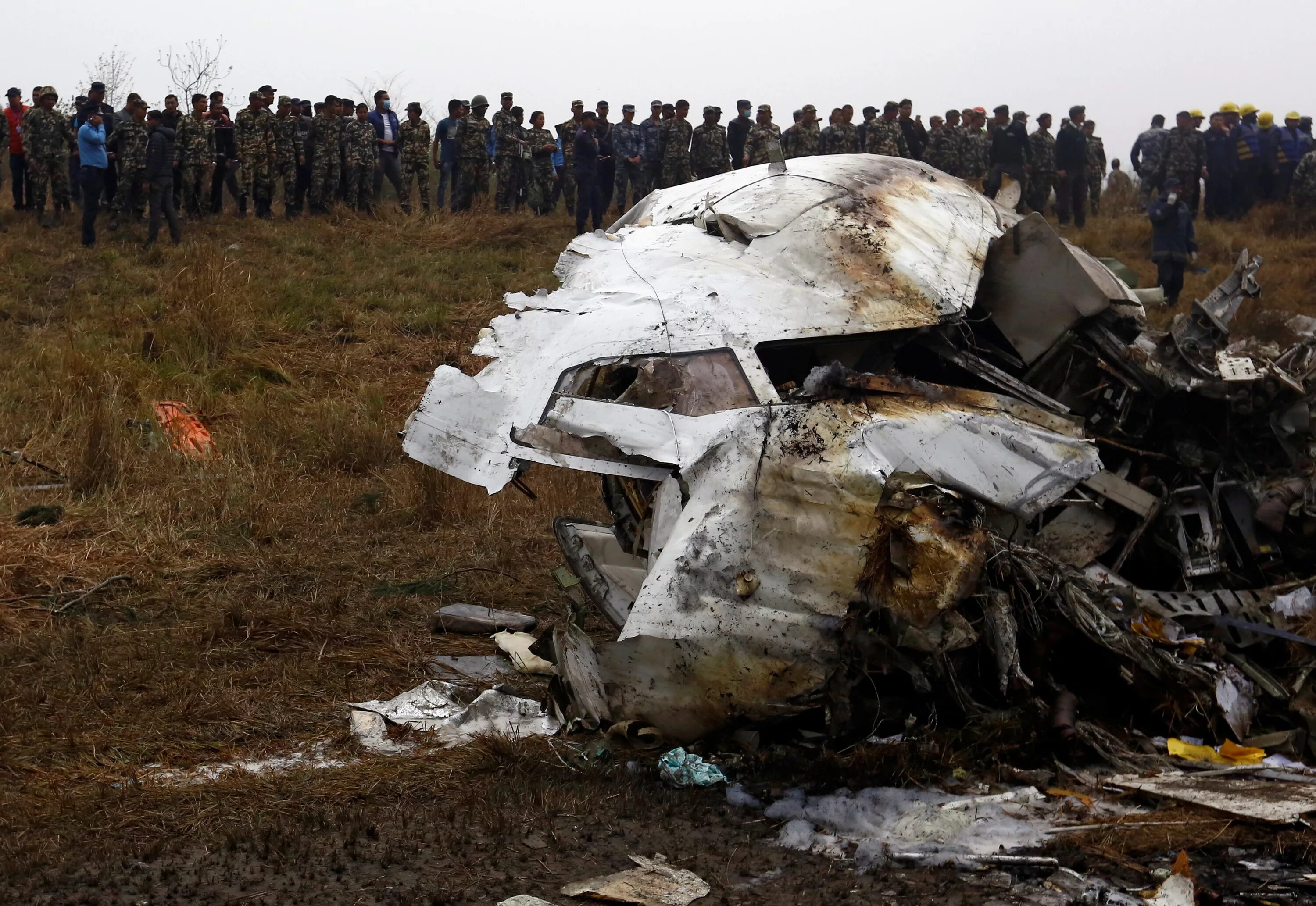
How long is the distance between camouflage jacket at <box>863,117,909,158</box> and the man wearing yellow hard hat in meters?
5.30

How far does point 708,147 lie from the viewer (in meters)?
17.2

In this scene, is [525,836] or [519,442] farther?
[519,442]

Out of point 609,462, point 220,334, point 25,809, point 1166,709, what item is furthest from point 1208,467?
point 220,334

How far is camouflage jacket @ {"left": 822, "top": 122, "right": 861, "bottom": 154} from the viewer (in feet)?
57.2

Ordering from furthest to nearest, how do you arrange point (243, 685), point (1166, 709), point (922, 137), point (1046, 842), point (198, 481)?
point (922, 137), point (198, 481), point (243, 685), point (1166, 709), point (1046, 842)

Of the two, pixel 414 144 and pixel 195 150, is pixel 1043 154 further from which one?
pixel 195 150

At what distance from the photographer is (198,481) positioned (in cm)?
945

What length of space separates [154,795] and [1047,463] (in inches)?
143

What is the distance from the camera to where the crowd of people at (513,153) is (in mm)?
15523

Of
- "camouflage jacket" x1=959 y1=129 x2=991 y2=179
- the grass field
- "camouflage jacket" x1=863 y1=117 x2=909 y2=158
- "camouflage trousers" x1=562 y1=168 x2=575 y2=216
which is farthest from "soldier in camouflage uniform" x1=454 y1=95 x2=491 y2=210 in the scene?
"camouflage jacket" x1=959 y1=129 x2=991 y2=179

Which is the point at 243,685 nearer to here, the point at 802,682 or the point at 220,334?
the point at 802,682

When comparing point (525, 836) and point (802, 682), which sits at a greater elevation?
point (802, 682)

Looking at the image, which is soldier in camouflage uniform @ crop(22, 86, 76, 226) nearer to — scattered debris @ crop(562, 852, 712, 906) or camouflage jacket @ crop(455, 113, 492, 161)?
camouflage jacket @ crop(455, 113, 492, 161)

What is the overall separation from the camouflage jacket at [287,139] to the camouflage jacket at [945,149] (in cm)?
839
